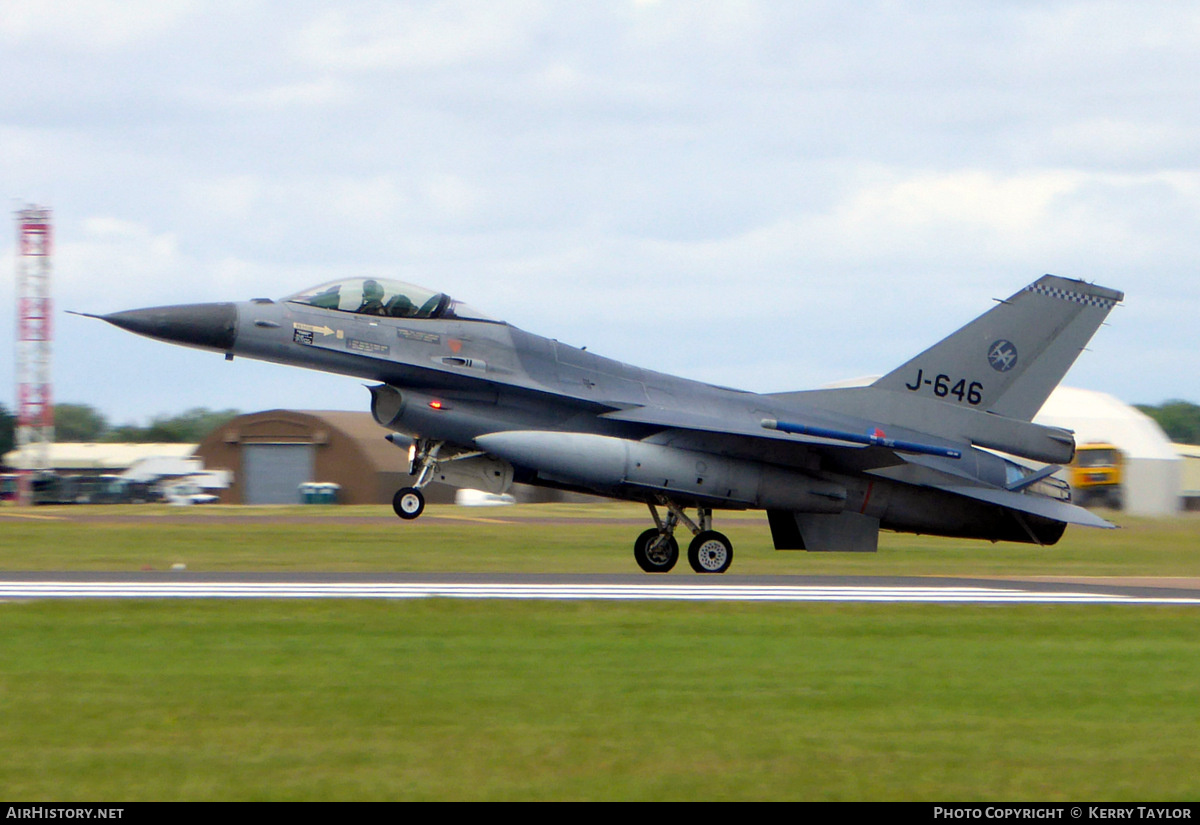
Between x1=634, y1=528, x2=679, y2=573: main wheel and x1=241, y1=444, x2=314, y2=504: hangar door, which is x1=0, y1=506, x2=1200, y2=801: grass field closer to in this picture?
x1=634, y1=528, x2=679, y2=573: main wheel

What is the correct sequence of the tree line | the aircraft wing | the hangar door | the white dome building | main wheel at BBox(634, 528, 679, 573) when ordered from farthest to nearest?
1. the tree line
2. the hangar door
3. the white dome building
4. main wheel at BBox(634, 528, 679, 573)
5. the aircraft wing

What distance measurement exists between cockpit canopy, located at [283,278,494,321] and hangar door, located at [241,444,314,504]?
4557cm

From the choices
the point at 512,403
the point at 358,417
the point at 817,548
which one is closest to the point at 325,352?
the point at 512,403

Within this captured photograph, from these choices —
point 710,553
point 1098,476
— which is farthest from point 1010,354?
point 1098,476

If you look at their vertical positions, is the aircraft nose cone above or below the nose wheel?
above

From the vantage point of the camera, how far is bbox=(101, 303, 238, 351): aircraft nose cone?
1516 centimetres

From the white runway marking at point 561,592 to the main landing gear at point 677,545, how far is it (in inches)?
84.7

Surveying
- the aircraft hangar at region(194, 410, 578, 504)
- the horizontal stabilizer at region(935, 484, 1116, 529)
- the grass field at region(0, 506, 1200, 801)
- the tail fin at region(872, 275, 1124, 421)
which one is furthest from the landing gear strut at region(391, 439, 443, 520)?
the aircraft hangar at region(194, 410, 578, 504)

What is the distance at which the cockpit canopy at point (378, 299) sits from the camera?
16.0 m

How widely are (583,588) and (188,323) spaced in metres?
5.54

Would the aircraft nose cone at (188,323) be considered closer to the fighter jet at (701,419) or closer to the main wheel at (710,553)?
the fighter jet at (701,419)

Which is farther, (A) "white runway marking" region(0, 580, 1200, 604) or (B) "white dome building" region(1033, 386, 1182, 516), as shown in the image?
(B) "white dome building" region(1033, 386, 1182, 516)

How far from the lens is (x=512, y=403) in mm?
16750

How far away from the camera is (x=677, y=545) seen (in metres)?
17.8
